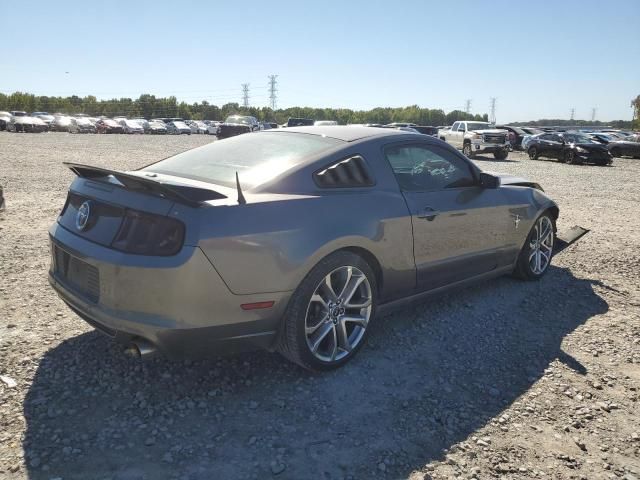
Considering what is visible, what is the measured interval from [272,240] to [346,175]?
2.72 ft

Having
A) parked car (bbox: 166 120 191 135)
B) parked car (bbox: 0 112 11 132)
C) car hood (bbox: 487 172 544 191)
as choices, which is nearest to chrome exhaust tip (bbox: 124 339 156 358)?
car hood (bbox: 487 172 544 191)

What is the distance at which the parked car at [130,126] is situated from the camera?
51.0 m

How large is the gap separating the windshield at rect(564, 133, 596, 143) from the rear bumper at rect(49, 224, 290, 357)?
2384 centimetres

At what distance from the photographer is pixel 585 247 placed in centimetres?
671

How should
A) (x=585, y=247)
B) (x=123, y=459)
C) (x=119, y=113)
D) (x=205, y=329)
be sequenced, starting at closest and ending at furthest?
(x=123, y=459)
(x=205, y=329)
(x=585, y=247)
(x=119, y=113)

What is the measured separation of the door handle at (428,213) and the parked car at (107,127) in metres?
51.1

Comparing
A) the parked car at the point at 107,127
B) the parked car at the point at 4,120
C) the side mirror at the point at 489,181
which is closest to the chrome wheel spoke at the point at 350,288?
the side mirror at the point at 489,181

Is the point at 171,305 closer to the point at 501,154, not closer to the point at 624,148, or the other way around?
the point at 501,154

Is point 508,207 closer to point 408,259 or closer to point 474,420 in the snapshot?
point 408,259

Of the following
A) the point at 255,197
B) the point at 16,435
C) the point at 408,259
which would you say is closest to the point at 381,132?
the point at 408,259

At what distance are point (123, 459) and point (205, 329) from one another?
0.70 metres

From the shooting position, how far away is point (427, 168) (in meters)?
4.01

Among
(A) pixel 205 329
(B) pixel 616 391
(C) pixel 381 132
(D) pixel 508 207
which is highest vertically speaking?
(C) pixel 381 132

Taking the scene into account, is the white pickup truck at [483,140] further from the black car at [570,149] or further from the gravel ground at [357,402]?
the gravel ground at [357,402]
